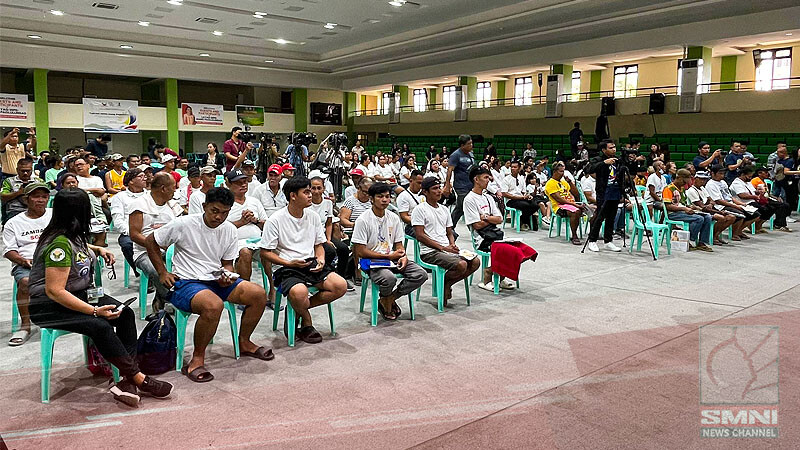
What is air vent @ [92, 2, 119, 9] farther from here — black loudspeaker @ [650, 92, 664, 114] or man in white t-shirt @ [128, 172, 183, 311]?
black loudspeaker @ [650, 92, 664, 114]

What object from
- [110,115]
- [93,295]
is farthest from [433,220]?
[110,115]

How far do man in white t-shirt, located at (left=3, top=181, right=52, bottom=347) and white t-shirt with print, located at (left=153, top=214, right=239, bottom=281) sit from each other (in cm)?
111

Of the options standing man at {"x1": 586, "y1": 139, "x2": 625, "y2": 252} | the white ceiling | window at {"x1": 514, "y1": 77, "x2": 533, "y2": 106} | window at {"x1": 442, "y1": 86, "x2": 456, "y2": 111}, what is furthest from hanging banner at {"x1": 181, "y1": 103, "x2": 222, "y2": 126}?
standing man at {"x1": 586, "y1": 139, "x2": 625, "y2": 252}

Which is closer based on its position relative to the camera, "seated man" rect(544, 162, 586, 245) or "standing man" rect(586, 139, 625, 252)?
"standing man" rect(586, 139, 625, 252)

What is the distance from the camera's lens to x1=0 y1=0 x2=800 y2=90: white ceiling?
14.9 metres

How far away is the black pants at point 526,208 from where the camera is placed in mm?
9945

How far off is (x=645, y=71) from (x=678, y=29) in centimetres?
667

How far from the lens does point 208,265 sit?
Result: 3.72 meters

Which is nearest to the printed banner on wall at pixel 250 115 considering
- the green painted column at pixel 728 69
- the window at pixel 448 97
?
the window at pixel 448 97

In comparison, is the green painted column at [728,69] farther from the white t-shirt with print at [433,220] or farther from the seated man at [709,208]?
the white t-shirt with print at [433,220]

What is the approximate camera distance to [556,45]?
1934 centimetres

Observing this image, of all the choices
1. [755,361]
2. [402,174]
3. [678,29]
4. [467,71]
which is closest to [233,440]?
[755,361]

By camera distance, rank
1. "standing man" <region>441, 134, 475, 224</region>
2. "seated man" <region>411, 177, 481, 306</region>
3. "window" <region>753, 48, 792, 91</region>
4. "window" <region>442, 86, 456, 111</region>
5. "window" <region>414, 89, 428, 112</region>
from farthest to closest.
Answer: "window" <region>414, 89, 428, 112</region> < "window" <region>442, 86, 456, 111</region> < "window" <region>753, 48, 792, 91</region> < "standing man" <region>441, 134, 475, 224</region> < "seated man" <region>411, 177, 481, 306</region>

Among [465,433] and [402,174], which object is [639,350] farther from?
[402,174]
